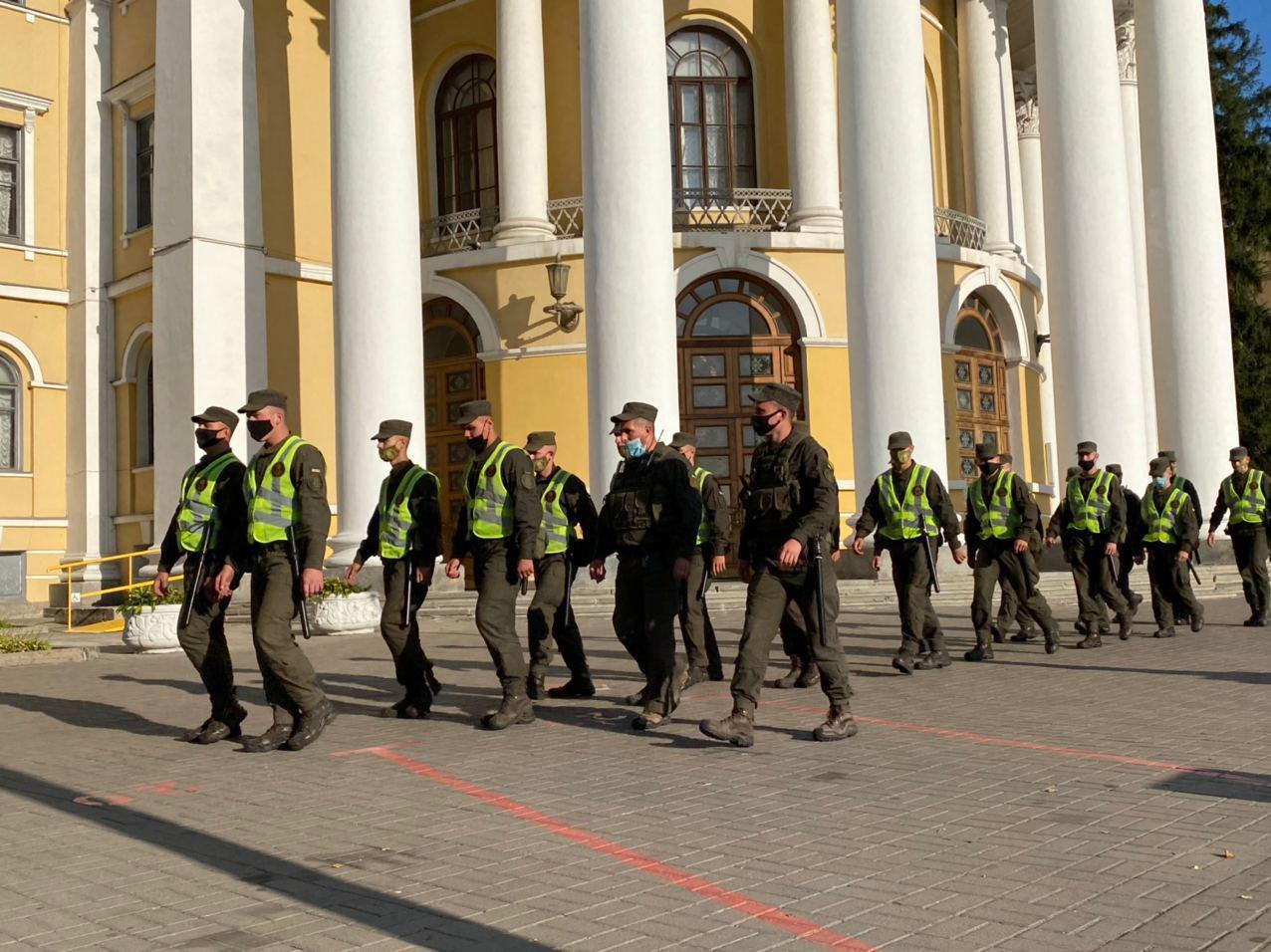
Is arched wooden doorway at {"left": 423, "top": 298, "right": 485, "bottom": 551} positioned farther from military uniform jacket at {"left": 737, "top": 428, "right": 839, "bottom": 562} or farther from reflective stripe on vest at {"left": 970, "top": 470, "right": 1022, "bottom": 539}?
military uniform jacket at {"left": 737, "top": 428, "right": 839, "bottom": 562}

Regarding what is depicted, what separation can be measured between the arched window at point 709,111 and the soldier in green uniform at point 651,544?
A: 16.1 m

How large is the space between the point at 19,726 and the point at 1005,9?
24814 millimetres

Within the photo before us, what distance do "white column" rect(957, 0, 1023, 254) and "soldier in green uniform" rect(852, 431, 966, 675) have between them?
1650 centimetres

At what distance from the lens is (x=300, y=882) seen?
5.31 m

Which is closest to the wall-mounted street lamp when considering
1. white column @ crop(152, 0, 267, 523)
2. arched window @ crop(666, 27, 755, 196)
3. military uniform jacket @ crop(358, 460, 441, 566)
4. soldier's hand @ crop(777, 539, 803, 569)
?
arched window @ crop(666, 27, 755, 196)

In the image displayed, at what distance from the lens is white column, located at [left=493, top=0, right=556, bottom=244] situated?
23.7m

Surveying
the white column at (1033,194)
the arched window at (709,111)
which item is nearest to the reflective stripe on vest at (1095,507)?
the arched window at (709,111)

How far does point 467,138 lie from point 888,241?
9.31 meters

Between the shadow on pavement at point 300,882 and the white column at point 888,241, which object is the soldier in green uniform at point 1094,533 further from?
the shadow on pavement at point 300,882

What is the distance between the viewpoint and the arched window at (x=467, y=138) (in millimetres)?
25266

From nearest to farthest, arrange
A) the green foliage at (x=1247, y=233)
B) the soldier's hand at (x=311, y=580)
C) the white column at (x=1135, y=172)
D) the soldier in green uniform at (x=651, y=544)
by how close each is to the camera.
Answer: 1. the soldier's hand at (x=311, y=580)
2. the soldier in green uniform at (x=651, y=544)
3. the white column at (x=1135, y=172)
4. the green foliage at (x=1247, y=233)

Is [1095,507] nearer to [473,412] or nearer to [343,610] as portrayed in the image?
[473,412]

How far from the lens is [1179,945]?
4.27m

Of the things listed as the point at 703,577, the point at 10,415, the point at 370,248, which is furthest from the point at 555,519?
the point at 10,415
